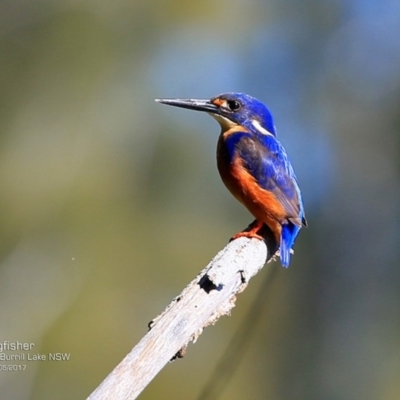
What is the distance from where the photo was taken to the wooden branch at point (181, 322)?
6.22ft

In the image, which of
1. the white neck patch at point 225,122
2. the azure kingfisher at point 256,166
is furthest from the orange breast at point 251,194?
the white neck patch at point 225,122

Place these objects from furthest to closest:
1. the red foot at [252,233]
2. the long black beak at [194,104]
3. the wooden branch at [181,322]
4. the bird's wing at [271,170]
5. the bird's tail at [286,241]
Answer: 1. the long black beak at [194,104]
2. the bird's wing at [271,170]
3. the bird's tail at [286,241]
4. the red foot at [252,233]
5. the wooden branch at [181,322]

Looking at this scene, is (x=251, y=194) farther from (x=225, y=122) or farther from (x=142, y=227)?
(x=142, y=227)

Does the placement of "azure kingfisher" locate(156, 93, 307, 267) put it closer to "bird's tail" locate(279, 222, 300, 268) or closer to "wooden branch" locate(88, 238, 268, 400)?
"bird's tail" locate(279, 222, 300, 268)

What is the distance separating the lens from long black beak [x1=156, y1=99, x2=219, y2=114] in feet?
13.3

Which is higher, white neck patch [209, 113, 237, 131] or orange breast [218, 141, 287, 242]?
white neck patch [209, 113, 237, 131]

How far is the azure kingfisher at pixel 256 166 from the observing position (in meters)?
3.75

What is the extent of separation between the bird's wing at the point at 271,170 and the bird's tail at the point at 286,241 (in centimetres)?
7

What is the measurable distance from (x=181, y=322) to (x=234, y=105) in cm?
232

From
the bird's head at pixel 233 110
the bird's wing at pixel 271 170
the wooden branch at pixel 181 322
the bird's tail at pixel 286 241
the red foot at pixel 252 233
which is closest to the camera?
the wooden branch at pixel 181 322

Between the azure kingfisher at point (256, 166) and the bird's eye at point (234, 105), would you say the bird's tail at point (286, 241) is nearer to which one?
the azure kingfisher at point (256, 166)

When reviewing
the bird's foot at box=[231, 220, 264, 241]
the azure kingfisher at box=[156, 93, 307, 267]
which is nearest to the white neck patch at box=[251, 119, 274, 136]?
the azure kingfisher at box=[156, 93, 307, 267]

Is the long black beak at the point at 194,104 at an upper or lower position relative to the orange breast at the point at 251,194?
upper

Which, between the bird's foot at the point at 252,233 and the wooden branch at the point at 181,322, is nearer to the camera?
the wooden branch at the point at 181,322
